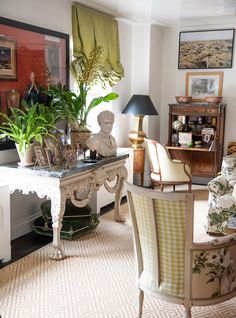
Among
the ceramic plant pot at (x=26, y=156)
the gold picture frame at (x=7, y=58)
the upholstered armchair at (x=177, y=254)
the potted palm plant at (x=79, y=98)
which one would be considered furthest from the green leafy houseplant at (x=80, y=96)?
the upholstered armchair at (x=177, y=254)

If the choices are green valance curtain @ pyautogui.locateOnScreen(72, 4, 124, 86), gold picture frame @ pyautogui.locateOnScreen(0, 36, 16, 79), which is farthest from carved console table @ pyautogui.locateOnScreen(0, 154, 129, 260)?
green valance curtain @ pyautogui.locateOnScreen(72, 4, 124, 86)

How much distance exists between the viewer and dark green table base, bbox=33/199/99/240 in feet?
12.9

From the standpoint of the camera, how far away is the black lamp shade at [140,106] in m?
5.59

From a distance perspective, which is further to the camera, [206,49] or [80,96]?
[206,49]

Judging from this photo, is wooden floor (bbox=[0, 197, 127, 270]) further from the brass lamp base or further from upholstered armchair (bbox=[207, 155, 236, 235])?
the brass lamp base

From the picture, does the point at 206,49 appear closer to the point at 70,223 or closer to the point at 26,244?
the point at 70,223

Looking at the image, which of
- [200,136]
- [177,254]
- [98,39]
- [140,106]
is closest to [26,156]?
[177,254]

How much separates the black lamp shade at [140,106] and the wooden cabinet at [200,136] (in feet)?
1.96

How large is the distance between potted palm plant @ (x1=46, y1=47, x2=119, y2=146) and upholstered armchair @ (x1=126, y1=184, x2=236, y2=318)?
2041 millimetres

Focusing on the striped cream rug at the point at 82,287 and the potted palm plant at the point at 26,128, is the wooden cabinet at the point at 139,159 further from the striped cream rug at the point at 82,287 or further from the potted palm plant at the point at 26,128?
the potted palm plant at the point at 26,128

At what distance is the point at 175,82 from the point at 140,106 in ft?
3.86

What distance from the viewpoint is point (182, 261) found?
2.15 meters

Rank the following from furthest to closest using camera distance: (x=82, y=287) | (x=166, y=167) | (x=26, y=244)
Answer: (x=166, y=167) → (x=26, y=244) → (x=82, y=287)

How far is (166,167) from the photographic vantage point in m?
5.34
